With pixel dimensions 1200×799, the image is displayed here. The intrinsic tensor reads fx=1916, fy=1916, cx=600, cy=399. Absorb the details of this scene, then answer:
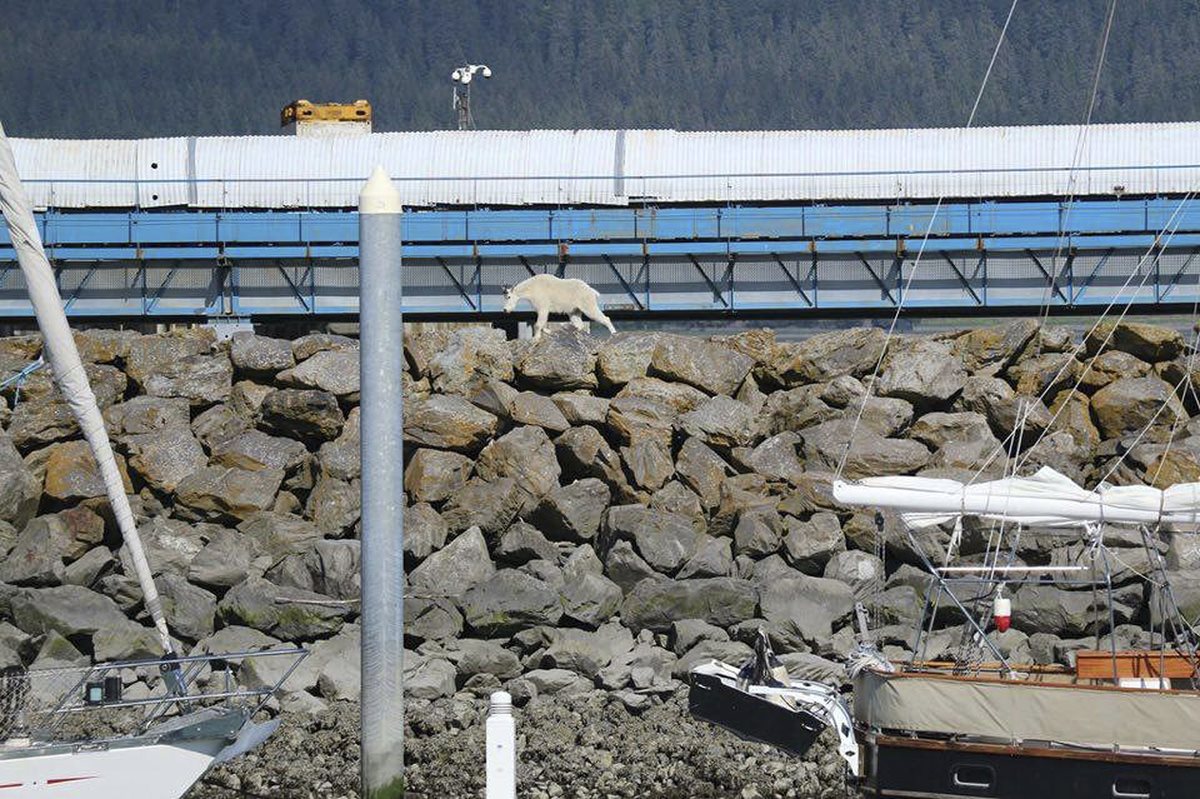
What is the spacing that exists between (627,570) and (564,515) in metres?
2.00

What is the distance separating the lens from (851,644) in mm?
23578

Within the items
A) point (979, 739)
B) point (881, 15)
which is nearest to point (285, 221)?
point (979, 739)

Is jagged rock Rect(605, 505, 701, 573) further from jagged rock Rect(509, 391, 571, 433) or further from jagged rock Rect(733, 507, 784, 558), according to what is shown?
jagged rock Rect(509, 391, 571, 433)

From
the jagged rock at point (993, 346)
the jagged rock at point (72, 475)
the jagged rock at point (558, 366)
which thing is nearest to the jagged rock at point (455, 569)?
the jagged rock at point (72, 475)

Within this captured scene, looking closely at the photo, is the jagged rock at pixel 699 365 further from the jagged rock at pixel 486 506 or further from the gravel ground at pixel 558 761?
the gravel ground at pixel 558 761

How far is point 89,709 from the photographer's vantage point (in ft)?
59.9

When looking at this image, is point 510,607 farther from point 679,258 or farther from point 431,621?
point 679,258

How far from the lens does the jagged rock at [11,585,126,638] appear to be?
24031mm

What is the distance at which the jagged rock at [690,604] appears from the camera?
958 inches

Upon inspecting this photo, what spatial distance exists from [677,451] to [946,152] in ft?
50.1

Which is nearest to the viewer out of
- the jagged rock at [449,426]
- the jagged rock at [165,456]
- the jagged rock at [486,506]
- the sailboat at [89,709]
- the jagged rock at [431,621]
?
the sailboat at [89,709]

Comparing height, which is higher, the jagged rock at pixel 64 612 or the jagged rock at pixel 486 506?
the jagged rock at pixel 486 506

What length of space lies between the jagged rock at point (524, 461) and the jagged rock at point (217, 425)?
4.45m

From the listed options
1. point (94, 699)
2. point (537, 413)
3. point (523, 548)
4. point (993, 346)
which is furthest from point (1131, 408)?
point (94, 699)
